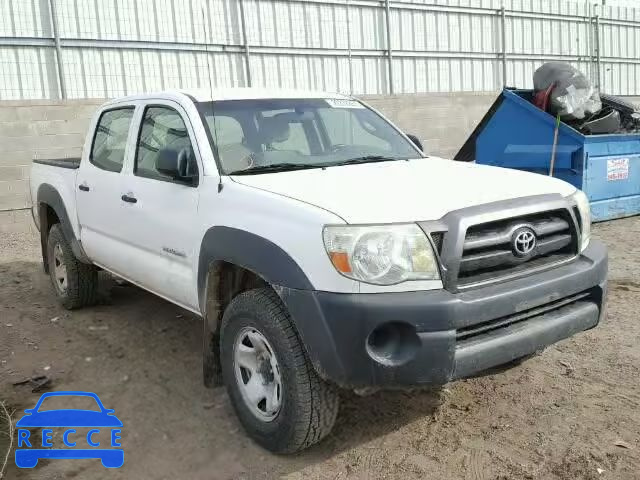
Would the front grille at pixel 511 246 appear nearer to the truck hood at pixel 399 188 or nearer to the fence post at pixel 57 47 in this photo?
the truck hood at pixel 399 188

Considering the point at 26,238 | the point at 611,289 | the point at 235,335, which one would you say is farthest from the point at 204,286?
the point at 26,238

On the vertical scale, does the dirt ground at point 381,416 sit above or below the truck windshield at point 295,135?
below

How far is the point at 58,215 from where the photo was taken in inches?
215

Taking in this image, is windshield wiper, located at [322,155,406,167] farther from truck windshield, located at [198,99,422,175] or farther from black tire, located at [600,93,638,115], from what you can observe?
black tire, located at [600,93,638,115]

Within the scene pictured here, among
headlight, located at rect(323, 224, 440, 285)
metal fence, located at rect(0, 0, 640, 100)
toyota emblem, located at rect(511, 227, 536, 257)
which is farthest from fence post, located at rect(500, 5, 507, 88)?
headlight, located at rect(323, 224, 440, 285)

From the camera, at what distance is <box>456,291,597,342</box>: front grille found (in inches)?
106

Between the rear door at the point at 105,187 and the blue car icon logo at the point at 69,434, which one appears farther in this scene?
the rear door at the point at 105,187

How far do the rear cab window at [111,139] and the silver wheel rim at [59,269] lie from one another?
1.15 meters

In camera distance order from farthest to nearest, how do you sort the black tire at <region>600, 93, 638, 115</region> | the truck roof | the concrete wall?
the concrete wall
the black tire at <region>600, 93, 638, 115</region>
the truck roof

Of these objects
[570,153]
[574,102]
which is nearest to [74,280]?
[570,153]

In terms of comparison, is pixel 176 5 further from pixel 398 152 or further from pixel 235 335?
pixel 235 335

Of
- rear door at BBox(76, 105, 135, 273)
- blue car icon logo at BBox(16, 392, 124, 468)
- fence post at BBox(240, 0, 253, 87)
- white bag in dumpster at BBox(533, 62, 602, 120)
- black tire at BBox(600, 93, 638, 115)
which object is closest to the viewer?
blue car icon logo at BBox(16, 392, 124, 468)

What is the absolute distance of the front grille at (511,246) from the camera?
2744 millimetres

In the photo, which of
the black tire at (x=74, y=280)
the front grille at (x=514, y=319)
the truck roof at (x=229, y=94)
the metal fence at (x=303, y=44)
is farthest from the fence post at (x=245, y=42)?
the front grille at (x=514, y=319)
